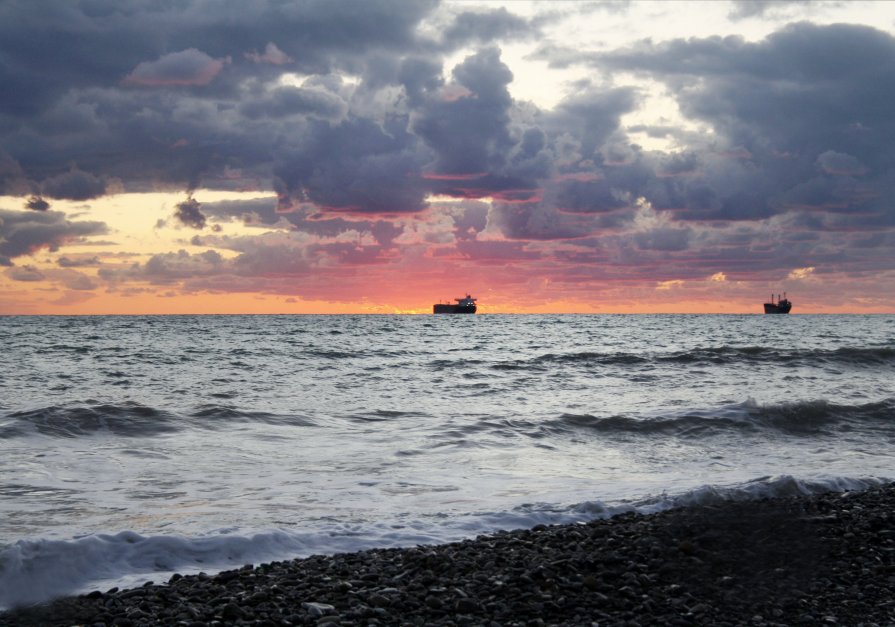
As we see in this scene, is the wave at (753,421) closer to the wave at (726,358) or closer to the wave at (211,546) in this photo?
the wave at (211,546)

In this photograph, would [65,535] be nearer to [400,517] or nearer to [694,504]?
[400,517]

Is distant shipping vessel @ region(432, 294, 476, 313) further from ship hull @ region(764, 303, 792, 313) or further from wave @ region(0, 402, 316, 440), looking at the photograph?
wave @ region(0, 402, 316, 440)

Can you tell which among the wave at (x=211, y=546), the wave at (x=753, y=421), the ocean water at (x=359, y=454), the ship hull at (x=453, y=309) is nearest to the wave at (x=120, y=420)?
the ocean water at (x=359, y=454)

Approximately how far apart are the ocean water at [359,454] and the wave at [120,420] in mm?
72

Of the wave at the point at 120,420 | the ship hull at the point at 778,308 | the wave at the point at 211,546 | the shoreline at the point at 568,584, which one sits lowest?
the wave at the point at 120,420

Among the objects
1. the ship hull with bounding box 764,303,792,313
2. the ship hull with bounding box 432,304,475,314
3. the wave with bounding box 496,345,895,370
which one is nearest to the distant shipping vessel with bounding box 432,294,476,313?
the ship hull with bounding box 432,304,475,314

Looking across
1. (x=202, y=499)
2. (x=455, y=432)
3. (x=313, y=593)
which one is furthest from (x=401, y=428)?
(x=313, y=593)

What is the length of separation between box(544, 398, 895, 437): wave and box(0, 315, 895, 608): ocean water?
8 cm

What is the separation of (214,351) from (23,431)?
2465 centimetres

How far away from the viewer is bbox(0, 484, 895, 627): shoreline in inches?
204

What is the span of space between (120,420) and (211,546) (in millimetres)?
9886

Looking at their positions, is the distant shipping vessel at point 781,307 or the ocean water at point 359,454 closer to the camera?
the ocean water at point 359,454

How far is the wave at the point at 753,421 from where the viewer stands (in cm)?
1650

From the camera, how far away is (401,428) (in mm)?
15875
